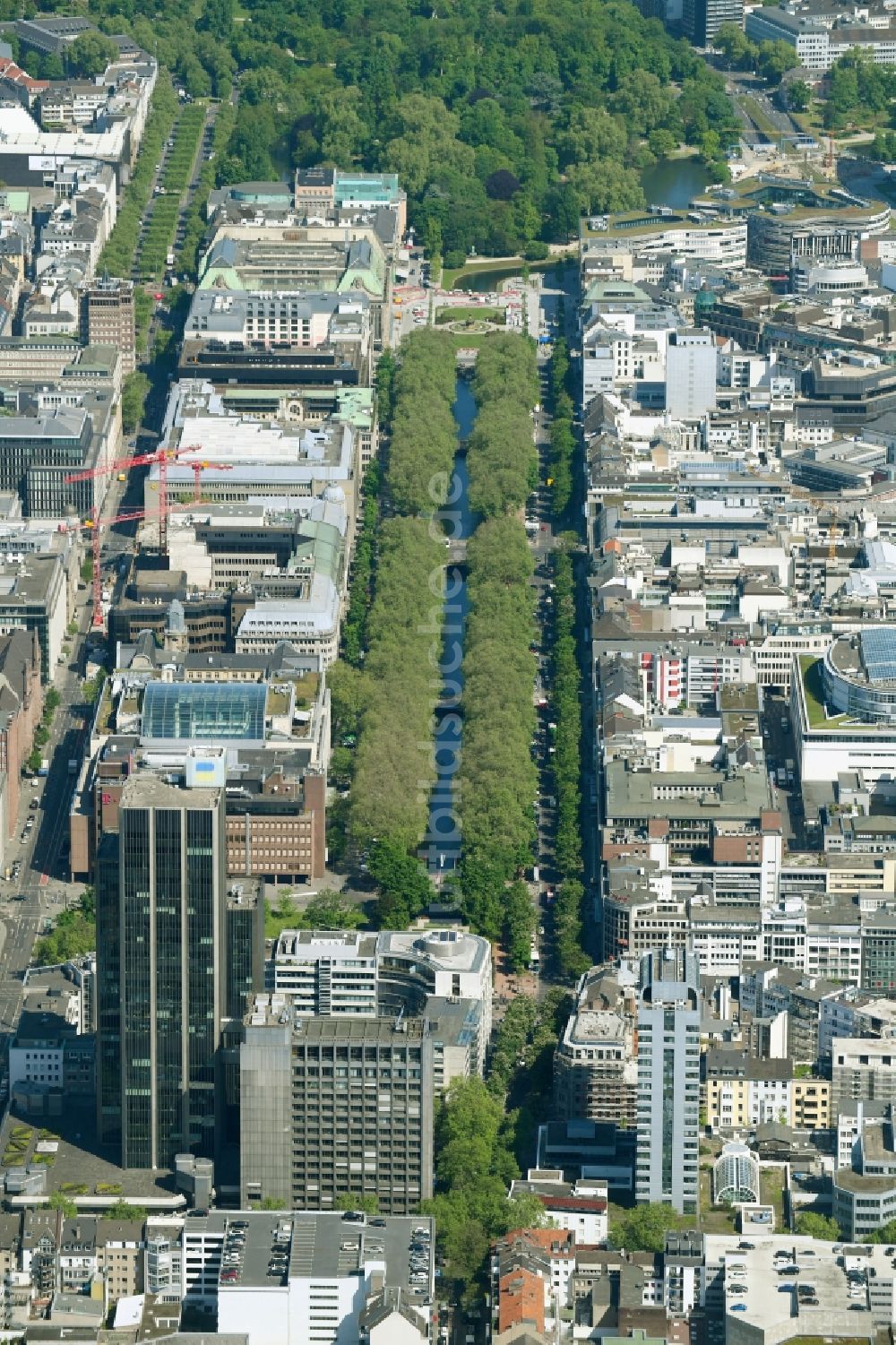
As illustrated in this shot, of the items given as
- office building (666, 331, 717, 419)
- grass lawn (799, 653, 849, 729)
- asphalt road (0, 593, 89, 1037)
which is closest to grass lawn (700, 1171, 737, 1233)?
asphalt road (0, 593, 89, 1037)

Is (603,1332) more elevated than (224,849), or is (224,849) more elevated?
(224,849)

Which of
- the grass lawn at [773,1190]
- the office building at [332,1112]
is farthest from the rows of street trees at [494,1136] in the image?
the grass lawn at [773,1190]

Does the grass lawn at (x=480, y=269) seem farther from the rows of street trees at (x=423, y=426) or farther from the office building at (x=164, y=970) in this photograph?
the office building at (x=164, y=970)

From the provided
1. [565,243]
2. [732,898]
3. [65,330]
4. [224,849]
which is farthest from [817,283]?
[224,849]

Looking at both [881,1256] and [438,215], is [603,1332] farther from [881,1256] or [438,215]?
[438,215]

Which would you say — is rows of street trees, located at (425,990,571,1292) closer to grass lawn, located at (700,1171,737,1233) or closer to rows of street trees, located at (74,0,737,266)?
grass lawn, located at (700,1171,737,1233)

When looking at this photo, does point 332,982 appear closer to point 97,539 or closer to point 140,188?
point 97,539
